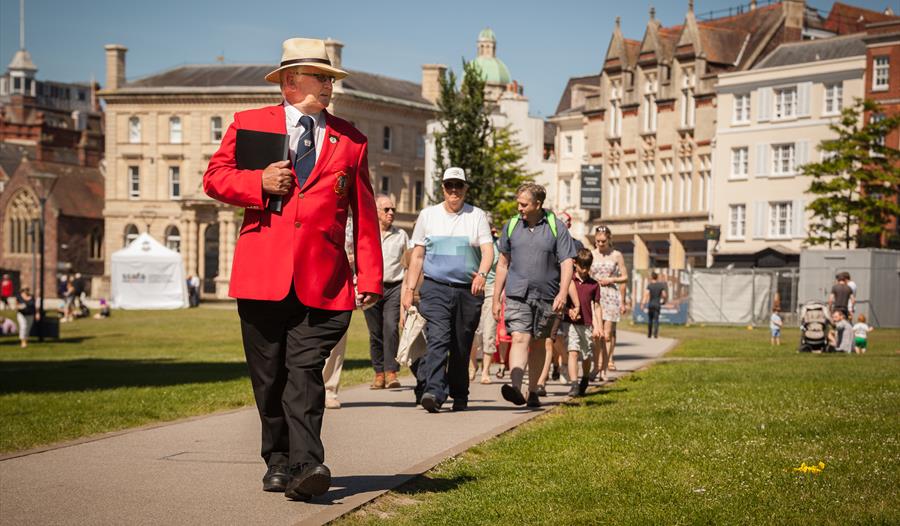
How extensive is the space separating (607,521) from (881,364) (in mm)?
16136

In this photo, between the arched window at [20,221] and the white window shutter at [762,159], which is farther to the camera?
the arched window at [20,221]

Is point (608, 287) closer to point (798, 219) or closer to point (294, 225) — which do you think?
point (294, 225)

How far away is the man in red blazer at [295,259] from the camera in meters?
7.14

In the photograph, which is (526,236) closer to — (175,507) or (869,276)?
(175,507)

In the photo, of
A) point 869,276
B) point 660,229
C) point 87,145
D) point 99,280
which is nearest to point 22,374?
point 869,276

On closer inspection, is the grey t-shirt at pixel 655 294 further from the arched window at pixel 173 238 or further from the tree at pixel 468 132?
the arched window at pixel 173 238

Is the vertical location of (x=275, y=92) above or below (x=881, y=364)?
above

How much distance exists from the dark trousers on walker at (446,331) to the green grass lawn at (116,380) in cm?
251

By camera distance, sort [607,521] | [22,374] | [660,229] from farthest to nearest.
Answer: [660,229] → [22,374] → [607,521]

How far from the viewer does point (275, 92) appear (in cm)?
9694

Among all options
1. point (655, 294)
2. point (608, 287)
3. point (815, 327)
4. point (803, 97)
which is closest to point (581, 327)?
point (608, 287)

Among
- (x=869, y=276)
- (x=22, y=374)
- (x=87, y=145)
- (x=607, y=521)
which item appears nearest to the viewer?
(x=607, y=521)

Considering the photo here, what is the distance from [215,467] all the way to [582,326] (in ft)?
21.3

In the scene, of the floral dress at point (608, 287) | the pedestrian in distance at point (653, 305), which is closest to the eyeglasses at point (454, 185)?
the floral dress at point (608, 287)
